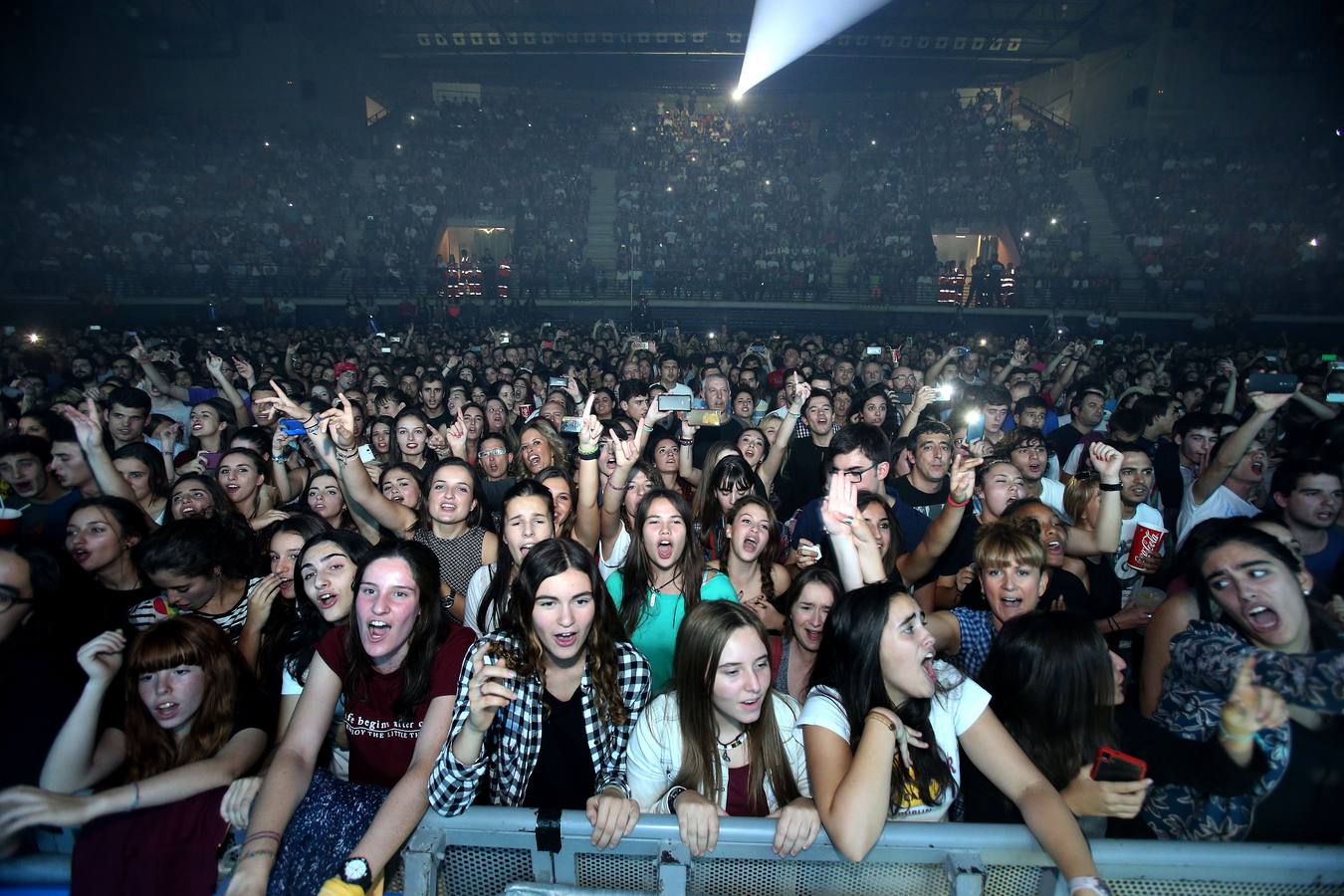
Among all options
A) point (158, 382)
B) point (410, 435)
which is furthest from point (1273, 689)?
point (158, 382)

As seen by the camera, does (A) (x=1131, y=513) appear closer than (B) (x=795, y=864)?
No

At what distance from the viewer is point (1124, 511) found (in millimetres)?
A: 4027

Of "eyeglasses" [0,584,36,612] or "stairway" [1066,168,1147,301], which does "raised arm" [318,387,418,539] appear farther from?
"stairway" [1066,168,1147,301]

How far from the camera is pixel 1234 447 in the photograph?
3.96 meters

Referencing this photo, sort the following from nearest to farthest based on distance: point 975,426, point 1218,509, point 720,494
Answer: point 1218,509 < point 720,494 < point 975,426

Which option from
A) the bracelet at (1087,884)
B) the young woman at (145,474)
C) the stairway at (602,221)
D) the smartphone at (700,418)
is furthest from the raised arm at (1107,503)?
the stairway at (602,221)

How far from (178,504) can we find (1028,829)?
4.42 metres

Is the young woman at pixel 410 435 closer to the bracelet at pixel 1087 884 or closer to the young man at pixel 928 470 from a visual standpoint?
the young man at pixel 928 470

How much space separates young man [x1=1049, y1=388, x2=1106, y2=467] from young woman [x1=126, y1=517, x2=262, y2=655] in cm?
635

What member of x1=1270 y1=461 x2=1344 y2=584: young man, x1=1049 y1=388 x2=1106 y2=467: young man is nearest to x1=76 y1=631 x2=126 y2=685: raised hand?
x1=1270 y1=461 x2=1344 y2=584: young man

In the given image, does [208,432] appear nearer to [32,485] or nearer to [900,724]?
[32,485]

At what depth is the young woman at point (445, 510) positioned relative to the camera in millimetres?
3877

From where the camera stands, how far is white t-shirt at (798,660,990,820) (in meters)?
2.07

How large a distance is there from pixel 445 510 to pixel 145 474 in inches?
88.4
